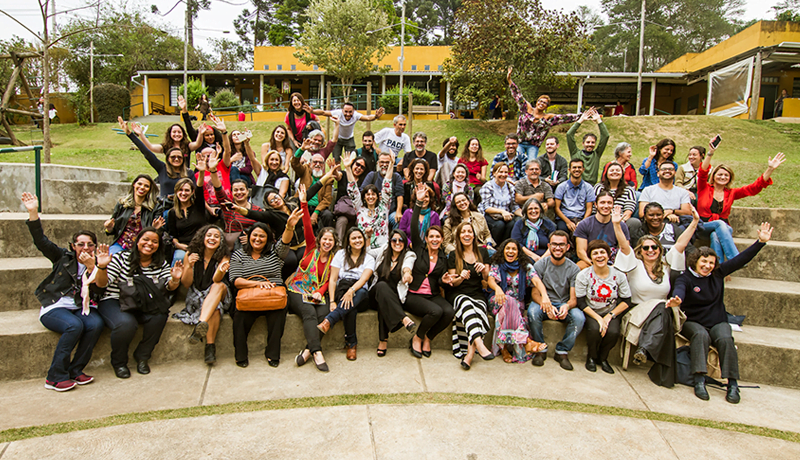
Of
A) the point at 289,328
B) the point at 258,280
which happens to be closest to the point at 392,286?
the point at 289,328

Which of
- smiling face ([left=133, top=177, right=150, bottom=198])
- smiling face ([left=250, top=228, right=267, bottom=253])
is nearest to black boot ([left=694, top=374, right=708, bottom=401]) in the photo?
smiling face ([left=250, top=228, right=267, bottom=253])

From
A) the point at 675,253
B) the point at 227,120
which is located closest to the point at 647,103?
the point at 227,120

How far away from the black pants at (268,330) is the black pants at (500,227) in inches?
113

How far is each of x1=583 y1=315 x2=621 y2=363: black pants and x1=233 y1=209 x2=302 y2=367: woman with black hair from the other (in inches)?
123

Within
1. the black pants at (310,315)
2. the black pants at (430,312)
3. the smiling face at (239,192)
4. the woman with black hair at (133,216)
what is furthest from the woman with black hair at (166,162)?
the black pants at (430,312)

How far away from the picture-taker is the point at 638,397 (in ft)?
14.3

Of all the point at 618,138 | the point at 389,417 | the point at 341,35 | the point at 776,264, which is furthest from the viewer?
the point at 341,35

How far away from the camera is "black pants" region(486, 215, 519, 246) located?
618cm

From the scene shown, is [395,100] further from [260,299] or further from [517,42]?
[260,299]

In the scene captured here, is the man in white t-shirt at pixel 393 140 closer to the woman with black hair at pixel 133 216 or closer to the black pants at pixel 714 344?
the woman with black hair at pixel 133 216

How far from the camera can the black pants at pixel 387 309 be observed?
490 cm

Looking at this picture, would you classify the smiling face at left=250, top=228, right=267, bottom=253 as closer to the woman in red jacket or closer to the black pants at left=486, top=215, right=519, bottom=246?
the black pants at left=486, top=215, right=519, bottom=246

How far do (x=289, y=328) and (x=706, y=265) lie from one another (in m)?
4.24

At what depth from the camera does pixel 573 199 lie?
6.34 meters
